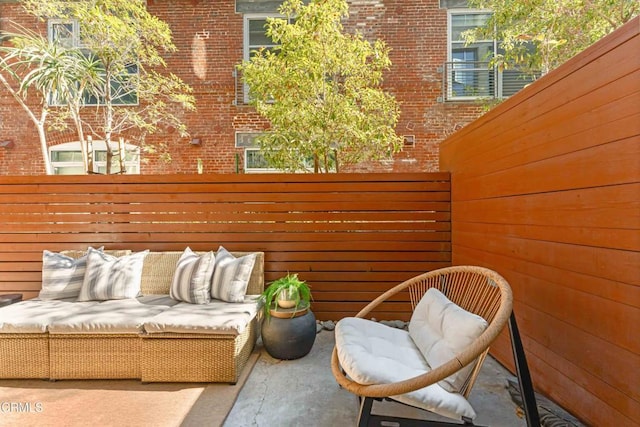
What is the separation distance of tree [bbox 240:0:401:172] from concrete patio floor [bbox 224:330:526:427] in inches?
90.5

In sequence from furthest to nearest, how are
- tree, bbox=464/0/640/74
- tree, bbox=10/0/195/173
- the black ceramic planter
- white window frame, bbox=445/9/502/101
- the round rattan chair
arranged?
white window frame, bbox=445/9/502/101, tree, bbox=10/0/195/173, tree, bbox=464/0/640/74, the black ceramic planter, the round rattan chair

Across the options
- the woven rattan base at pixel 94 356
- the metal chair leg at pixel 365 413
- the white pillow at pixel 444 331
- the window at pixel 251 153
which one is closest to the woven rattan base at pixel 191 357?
the woven rattan base at pixel 94 356

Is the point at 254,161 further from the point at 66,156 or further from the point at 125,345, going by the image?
the point at 125,345

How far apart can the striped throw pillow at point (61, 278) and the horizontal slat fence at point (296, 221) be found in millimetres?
468

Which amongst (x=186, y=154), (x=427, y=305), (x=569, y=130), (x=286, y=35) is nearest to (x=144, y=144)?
(x=186, y=154)

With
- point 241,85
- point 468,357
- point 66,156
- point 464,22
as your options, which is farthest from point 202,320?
point 464,22

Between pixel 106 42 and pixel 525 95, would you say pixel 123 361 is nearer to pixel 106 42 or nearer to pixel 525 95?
pixel 525 95

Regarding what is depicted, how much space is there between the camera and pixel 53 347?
2369 mm

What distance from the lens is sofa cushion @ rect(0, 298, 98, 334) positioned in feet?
7.71

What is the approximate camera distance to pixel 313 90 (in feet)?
12.8

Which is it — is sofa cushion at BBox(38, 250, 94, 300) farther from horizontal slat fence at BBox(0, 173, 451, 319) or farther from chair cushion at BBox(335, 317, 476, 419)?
chair cushion at BBox(335, 317, 476, 419)

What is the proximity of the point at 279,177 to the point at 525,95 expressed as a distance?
2.16 metres

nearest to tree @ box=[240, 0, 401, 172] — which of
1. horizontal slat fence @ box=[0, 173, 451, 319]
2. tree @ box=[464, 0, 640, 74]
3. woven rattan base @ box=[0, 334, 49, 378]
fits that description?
horizontal slat fence @ box=[0, 173, 451, 319]

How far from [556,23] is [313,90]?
8.41ft
